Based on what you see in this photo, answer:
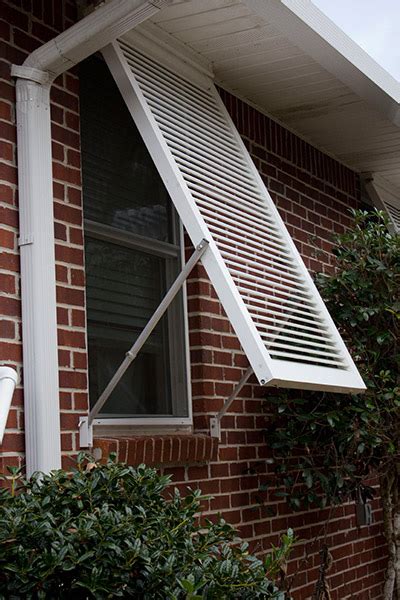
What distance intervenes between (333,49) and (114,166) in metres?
1.32

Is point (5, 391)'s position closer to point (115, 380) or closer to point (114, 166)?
point (115, 380)

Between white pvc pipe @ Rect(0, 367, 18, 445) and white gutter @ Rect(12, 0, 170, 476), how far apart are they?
39 cm

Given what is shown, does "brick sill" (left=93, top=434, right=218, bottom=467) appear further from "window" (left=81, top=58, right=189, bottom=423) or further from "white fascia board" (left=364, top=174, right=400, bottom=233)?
"white fascia board" (left=364, top=174, right=400, bottom=233)

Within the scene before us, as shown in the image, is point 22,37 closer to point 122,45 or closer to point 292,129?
point 122,45

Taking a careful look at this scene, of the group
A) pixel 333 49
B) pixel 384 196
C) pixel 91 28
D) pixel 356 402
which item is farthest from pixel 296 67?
pixel 384 196

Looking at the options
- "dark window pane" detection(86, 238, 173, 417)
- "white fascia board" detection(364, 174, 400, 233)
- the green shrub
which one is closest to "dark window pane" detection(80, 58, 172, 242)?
"dark window pane" detection(86, 238, 173, 417)

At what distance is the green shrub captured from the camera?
2.97 m

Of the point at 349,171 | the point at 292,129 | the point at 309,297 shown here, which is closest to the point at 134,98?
the point at 309,297

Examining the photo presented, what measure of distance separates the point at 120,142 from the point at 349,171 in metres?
3.11

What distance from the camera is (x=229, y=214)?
4988mm

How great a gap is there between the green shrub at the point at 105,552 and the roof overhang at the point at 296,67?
253 cm

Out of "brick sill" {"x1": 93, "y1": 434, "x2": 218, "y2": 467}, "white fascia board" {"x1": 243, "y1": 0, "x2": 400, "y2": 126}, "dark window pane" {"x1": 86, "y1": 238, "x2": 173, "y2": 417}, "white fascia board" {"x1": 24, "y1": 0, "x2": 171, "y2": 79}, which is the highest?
"white fascia board" {"x1": 243, "y1": 0, "x2": 400, "y2": 126}

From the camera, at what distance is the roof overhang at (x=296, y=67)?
197 inches

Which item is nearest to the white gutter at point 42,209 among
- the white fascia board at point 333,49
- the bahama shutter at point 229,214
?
the bahama shutter at point 229,214
